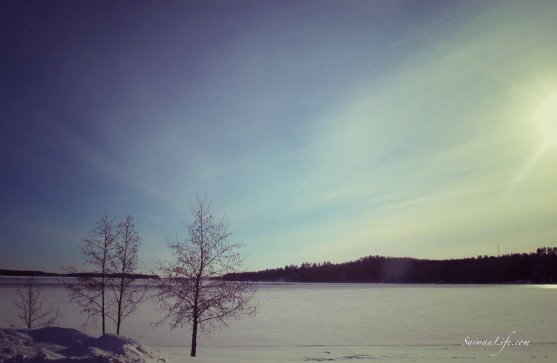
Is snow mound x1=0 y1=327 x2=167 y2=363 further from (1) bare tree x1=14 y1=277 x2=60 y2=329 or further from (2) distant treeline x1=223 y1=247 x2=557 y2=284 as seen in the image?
(2) distant treeline x1=223 y1=247 x2=557 y2=284

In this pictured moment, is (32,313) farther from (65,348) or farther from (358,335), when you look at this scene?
(358,335)

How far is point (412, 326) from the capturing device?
33.7 meters

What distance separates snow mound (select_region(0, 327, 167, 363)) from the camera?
34.7 feet

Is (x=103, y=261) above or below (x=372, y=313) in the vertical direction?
above

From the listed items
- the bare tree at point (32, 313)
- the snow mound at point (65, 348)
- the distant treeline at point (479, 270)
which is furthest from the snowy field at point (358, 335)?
the distant treeline at point (479, 270)

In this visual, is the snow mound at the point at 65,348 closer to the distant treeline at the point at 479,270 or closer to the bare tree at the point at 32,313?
the bare tree at the point at 32,313

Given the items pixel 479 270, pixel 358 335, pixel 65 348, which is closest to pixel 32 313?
pixel 65 348

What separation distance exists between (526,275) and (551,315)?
132971 millimetres

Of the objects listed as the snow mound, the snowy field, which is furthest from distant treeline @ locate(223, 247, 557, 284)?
the snow mound

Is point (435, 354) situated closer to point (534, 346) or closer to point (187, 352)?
point (534, 346)

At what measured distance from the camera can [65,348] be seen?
11.6 metres

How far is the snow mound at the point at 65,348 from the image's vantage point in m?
10.6

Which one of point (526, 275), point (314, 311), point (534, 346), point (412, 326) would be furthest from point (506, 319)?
point (526, 275)

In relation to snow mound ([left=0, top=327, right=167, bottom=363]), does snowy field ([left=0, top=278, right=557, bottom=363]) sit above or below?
below
